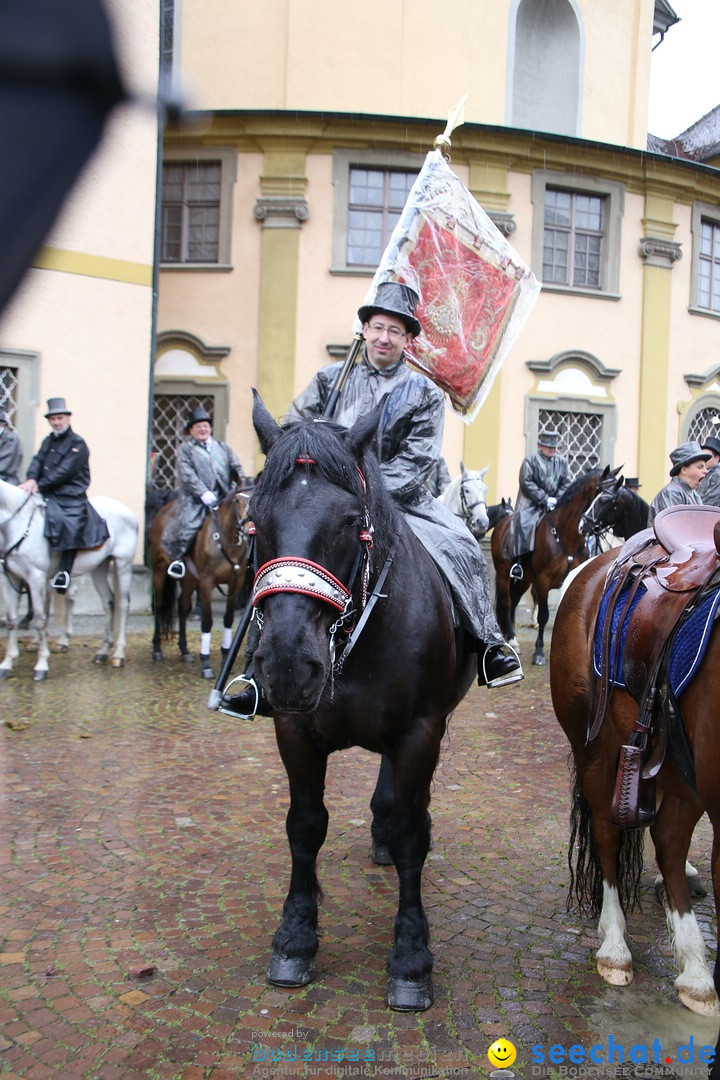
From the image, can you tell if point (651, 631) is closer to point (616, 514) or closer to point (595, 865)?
point (595, 865)

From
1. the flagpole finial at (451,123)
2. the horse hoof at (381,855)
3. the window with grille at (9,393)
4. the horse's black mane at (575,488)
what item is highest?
the flagpole finial at (451,123)

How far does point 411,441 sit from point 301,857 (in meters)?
1.75

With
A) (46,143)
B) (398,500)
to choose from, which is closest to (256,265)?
(398,500)

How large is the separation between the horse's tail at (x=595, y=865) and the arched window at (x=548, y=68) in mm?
16905

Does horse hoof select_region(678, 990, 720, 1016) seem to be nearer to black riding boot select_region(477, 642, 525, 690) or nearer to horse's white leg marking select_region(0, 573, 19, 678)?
black riding boot select_region(477, 642, 525, 690)

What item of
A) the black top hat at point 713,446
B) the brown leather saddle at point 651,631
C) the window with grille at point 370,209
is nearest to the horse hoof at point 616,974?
the brown leather saddle at point 651,631

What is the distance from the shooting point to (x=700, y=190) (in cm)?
1722

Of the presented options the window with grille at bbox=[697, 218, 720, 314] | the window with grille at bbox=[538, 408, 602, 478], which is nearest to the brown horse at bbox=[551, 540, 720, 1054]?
the window with grille at bbox=[538, 408, 602, 478]

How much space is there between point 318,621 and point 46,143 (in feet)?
5.92

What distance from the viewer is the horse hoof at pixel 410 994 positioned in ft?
9.63

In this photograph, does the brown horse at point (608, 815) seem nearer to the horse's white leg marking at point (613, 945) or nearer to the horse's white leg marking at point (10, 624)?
the horse's white leg marking at point (613, 945)

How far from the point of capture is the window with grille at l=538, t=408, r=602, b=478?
54.1ft

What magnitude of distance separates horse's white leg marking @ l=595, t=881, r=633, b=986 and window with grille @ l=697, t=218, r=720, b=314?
16.7 metres

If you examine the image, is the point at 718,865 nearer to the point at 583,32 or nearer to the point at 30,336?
the point at 30,336
